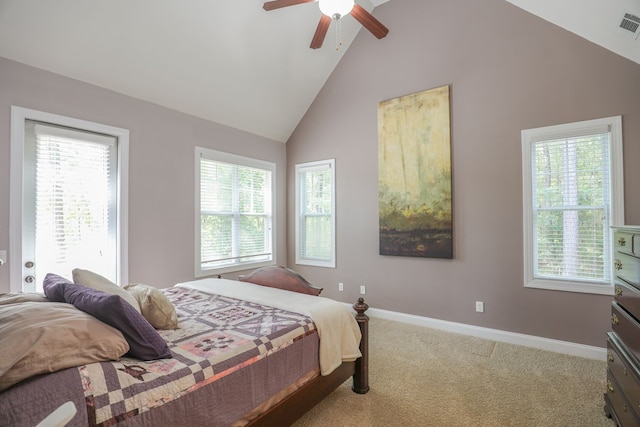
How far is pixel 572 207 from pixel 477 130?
3.97ft

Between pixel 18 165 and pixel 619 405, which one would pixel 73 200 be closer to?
pixel 18 165

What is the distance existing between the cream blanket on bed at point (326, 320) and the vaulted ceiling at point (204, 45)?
2430 mm

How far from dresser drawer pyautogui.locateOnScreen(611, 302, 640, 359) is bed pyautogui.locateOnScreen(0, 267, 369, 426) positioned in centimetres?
148

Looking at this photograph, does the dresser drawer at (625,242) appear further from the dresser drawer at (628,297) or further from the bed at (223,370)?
the bed at (223,370)

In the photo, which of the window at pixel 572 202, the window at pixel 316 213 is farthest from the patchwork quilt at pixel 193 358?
the window at pixel 572 202

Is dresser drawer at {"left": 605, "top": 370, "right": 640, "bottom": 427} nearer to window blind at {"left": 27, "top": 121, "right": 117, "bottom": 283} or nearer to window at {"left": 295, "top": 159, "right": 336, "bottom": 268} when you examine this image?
window at {"left": 295, "top": 159, "right": 336, "bottom": 268}

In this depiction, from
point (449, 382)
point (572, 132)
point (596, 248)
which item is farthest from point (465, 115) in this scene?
point (449, 382)

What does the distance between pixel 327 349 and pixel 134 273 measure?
237 cm

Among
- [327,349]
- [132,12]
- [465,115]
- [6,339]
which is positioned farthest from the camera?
[465,115]

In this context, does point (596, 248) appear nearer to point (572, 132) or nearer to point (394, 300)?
point (572, 132)

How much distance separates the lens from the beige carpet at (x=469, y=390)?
6.58 feet

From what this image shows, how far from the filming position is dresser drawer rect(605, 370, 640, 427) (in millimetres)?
1575

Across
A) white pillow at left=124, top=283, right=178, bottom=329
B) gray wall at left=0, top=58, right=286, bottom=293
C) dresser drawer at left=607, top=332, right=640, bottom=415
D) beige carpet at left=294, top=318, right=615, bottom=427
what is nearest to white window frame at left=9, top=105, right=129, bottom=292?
gray wall at left=0, top=58, right=286, bottom=293

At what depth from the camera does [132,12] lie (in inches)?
105
